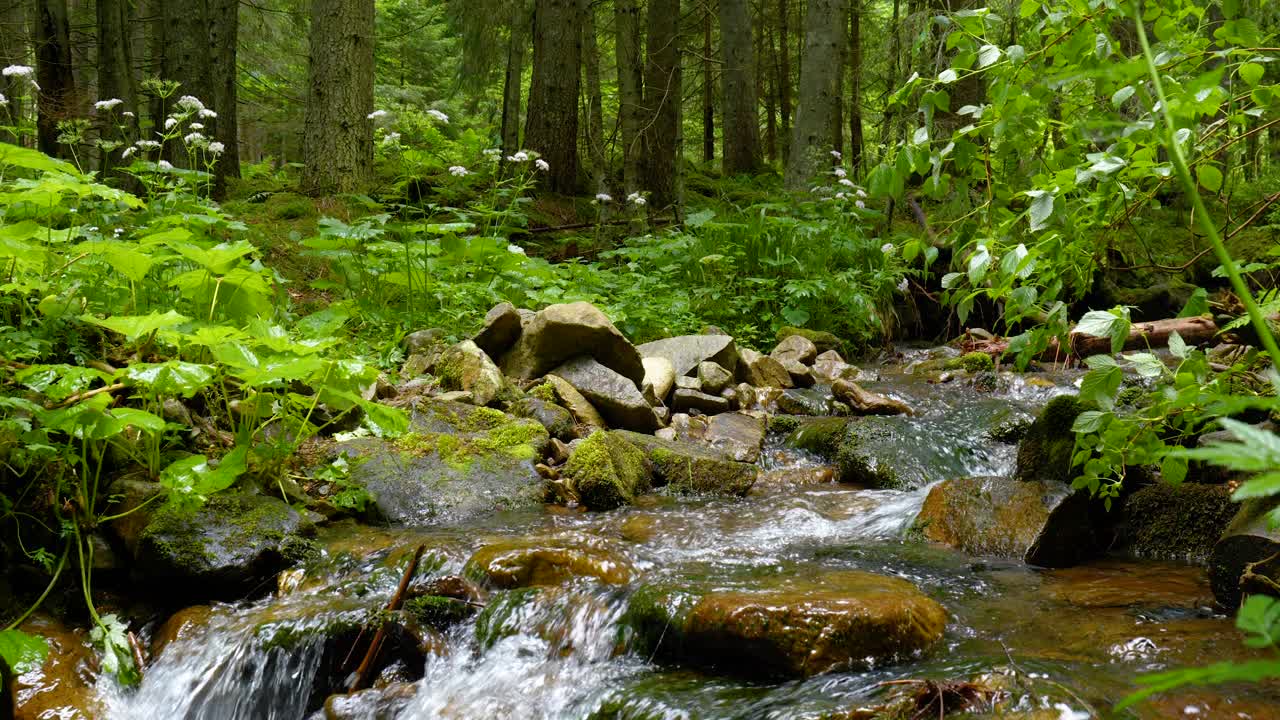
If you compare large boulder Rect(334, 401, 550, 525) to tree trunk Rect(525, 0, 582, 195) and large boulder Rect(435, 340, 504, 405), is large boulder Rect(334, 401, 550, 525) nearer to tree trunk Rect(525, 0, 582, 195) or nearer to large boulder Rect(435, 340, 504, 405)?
large boulder Rect(435, 340, 504, 405)

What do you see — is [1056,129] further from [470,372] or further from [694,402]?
[694,402]

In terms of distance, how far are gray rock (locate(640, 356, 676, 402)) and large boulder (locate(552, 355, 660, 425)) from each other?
0.34 metres

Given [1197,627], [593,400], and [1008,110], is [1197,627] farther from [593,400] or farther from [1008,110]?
[593,400]

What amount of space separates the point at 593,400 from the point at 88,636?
119 inches

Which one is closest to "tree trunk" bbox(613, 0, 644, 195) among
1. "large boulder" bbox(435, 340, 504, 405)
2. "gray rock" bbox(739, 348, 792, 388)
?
"gray rock" bbox(739, 348, 792, 388)

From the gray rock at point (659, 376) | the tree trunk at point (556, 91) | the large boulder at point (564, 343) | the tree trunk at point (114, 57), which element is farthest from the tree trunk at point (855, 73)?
the large boulder at point (564, 343)

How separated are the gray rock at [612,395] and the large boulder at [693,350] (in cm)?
93

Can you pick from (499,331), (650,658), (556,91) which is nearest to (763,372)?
(499,331)

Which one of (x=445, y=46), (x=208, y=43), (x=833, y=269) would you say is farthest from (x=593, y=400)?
(x=445, y=46)

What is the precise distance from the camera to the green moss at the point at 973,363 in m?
7.10

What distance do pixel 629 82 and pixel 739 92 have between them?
6.06 metres

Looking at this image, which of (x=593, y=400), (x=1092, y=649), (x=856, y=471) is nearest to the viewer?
(x=1092, y=649)

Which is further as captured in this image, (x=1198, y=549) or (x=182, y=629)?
(x=1198, y=549)

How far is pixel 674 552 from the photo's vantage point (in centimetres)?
370
